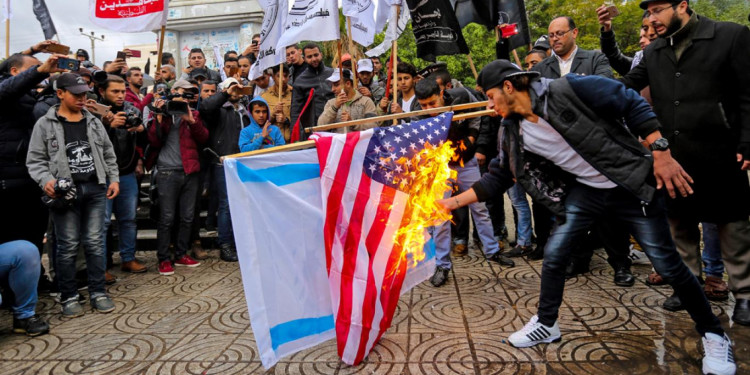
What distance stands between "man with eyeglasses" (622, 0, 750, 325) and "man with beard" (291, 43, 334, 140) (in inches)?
185

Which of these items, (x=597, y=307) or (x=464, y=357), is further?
(x=597, y=307)

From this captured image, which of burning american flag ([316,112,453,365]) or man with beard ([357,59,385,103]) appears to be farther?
man with beard ([357,59,385,103])

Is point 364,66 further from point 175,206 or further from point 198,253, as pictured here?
point 198,253

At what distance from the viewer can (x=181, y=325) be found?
416 centimetres

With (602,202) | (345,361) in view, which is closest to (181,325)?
(345,361)

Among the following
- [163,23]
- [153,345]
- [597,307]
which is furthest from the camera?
[163,23]

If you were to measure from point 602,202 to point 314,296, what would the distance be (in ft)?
7.02

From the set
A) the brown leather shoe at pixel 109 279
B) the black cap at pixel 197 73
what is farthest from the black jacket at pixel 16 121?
the black cap at pixel 197 73

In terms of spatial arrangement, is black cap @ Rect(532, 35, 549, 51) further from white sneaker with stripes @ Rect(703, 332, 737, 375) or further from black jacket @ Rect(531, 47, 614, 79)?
white sneaker with stripes @ Rect(703, 332, 737, 375)

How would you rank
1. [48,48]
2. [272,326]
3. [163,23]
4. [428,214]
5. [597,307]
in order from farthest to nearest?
[163,23] → [48,48] → [597,307] → [428,214] → [272,326]

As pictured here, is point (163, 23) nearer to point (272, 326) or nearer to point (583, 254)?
point (272, 326)

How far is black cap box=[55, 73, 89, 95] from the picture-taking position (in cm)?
464

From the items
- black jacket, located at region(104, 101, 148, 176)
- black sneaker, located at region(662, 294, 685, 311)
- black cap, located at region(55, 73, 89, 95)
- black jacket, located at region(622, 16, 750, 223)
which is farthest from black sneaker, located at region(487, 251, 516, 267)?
black cap, located at region(55, 73, 89, 95)

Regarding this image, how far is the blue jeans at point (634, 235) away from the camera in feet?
9.77
